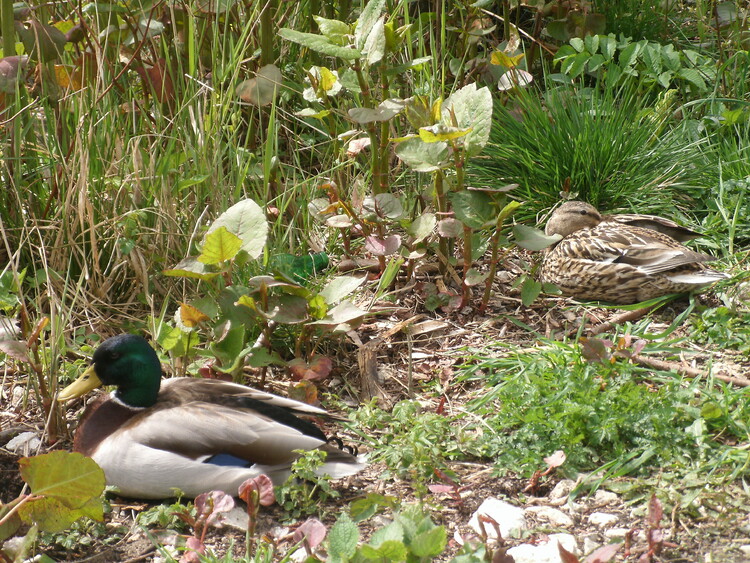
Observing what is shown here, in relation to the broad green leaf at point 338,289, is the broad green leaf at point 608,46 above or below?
above

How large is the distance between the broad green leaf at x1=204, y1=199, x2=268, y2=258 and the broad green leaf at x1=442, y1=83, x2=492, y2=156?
98cm

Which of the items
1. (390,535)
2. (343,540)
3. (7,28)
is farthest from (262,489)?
(7,28)

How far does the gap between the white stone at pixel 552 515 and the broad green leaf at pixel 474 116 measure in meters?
1.63

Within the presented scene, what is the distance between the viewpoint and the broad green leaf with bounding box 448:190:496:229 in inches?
170

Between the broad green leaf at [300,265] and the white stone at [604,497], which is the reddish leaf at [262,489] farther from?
the broad green leaf at [300,265]

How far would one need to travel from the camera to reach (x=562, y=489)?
340 cm

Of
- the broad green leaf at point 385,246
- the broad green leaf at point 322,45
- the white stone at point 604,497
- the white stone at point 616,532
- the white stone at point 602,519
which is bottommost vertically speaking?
the white stone at point 604,497

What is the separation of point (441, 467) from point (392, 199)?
1441mm

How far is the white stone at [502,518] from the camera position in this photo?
3.18 m

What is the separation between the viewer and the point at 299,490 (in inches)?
132

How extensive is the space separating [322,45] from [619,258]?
182 cm

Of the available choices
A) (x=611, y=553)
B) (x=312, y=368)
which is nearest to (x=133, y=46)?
(x=312, y=368)

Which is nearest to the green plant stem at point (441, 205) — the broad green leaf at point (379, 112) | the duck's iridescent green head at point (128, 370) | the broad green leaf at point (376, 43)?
the broad green leaf at point (379, 112)

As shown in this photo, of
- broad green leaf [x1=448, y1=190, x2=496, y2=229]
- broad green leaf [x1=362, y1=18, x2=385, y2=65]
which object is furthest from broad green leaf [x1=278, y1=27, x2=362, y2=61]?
broad green leaf [x1=448, y1=190, x2=496, y2=229]
